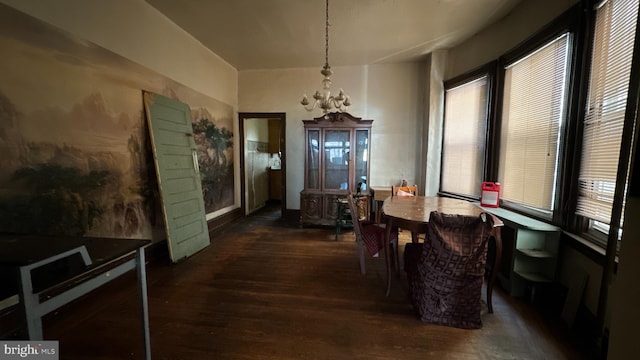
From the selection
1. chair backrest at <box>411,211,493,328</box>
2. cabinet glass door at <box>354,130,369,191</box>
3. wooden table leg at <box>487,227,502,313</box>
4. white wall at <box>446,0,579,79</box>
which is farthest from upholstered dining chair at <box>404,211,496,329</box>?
cabinet glass door at <box>354,130,369,191</box>

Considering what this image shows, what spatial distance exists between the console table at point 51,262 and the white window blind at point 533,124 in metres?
3.37

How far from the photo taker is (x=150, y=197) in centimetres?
295

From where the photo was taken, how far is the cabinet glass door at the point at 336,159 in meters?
4.40

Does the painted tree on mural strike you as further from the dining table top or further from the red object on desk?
the red object on desk

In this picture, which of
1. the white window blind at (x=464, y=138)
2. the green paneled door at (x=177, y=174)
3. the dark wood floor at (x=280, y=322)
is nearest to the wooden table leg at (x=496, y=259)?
the dark wood floor at (x=280, y=322)

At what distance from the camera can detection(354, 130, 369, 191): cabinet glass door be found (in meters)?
4.36

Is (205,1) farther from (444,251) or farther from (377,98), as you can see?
(444,251)

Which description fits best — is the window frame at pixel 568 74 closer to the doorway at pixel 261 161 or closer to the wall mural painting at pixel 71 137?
the doorway at pixel 261 161

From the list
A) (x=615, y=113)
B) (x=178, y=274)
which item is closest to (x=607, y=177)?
(x=615, y=113)

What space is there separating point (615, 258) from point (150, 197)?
13.8 feet

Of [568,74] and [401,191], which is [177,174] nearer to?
[401,191]

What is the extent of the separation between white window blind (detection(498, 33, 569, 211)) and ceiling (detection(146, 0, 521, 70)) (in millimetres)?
803

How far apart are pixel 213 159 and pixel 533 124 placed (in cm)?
431

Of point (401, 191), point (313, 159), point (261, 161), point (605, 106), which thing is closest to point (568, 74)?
point (605, 106)
